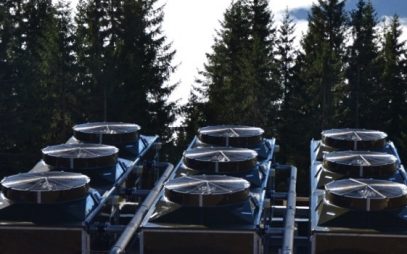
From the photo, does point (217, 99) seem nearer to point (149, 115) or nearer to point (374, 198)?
point (149, 115)

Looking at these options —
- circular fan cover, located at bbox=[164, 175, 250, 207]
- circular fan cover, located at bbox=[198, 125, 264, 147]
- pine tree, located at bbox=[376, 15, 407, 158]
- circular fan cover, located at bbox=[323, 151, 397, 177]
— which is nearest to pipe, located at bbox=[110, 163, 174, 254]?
circular fan cover, located at bbox=[164, 175, 250, 207]

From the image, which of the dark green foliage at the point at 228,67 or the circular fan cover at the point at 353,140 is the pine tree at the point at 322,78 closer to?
the dark green foliage at the point at 228,67

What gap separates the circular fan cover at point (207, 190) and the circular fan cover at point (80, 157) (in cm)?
411

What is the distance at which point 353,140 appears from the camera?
31.7m

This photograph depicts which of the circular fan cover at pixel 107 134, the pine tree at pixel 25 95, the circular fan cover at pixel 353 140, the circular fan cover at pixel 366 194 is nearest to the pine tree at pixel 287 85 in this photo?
the pine tree at pixel 25 95

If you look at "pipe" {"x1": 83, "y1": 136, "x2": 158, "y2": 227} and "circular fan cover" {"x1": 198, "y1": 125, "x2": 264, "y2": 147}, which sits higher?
"circular fan cover" {"x1": 198, "y1": 125, "x2": 264, "y2": 147}

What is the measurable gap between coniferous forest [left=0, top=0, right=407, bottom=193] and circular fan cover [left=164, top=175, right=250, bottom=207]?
80.8 feet

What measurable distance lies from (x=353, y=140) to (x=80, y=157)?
11.1 metres

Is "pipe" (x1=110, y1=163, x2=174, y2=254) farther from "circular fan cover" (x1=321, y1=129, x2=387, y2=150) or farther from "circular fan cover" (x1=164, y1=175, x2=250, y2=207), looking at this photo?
"circular fan cover" (x1=321, y1=129, x2=387, y2=150)

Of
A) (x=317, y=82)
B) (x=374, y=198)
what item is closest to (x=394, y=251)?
(x=374, y=198)

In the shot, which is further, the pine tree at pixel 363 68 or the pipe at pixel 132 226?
the pine tree at pixel 363 68

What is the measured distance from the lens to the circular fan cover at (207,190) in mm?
23391

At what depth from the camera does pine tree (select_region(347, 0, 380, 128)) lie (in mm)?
54281

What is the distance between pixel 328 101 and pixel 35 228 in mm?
32412
